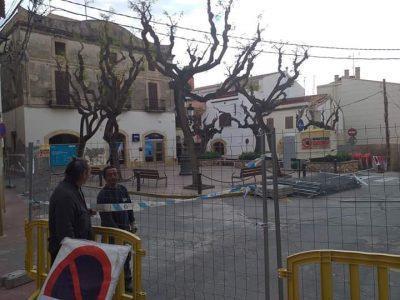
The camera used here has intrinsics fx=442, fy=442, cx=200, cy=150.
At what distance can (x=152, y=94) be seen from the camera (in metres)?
39.5

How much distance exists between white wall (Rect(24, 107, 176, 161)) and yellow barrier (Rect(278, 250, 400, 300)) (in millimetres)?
23285

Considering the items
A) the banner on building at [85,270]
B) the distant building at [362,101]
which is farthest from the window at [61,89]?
the banner on building at [85,270]

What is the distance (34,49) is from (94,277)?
3059cm

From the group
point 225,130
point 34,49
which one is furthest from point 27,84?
point 225,130

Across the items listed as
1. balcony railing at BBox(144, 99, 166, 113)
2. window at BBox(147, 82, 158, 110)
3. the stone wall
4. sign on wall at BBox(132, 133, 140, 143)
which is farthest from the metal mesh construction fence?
window at BBox(147, 82, 158, 110)

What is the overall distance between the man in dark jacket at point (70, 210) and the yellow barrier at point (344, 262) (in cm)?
192

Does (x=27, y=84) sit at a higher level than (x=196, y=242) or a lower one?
higher

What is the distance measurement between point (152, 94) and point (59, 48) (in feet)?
A: 31.3

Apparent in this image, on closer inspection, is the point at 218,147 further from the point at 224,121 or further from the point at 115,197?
the point at 115,197

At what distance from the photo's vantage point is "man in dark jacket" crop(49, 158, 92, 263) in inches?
158

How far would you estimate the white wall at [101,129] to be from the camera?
102ft

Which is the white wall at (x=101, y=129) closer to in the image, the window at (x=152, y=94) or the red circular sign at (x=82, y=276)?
the window at (x=152, y=94)

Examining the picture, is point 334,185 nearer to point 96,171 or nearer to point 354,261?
point 96,171

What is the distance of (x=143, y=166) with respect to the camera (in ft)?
67.9
